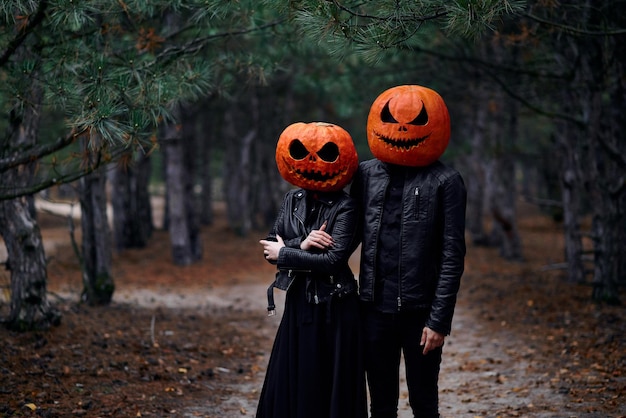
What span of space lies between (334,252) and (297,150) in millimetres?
717

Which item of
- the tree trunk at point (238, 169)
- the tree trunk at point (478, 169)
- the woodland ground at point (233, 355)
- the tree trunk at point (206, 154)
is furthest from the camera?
the tree trunk at point (206, 154)

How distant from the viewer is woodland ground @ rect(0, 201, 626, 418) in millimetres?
5992

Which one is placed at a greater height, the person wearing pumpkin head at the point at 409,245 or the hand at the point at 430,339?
the person wearing pumpkin head at the point at 409,245

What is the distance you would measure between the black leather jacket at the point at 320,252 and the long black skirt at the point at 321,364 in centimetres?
9

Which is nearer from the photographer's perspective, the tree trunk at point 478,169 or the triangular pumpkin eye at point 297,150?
the triangular pumpkin eye at point 297,150

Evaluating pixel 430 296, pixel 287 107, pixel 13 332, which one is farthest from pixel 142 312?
pixel 287 107

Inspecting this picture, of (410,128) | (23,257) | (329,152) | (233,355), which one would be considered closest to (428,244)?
(410,128)

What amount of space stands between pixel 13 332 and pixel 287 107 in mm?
17113

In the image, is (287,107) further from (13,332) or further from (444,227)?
(444,227)

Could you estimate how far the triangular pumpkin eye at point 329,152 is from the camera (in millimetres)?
4242

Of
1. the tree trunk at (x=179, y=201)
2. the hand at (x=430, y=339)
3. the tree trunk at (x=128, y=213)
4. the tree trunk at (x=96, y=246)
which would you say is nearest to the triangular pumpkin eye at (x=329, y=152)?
the hand at (x=430, y=339)

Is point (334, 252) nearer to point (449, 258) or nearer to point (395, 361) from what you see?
point (449, 258)

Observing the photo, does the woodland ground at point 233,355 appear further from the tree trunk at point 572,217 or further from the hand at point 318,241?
the hand at point 318,241

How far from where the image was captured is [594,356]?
7438 millimetres
